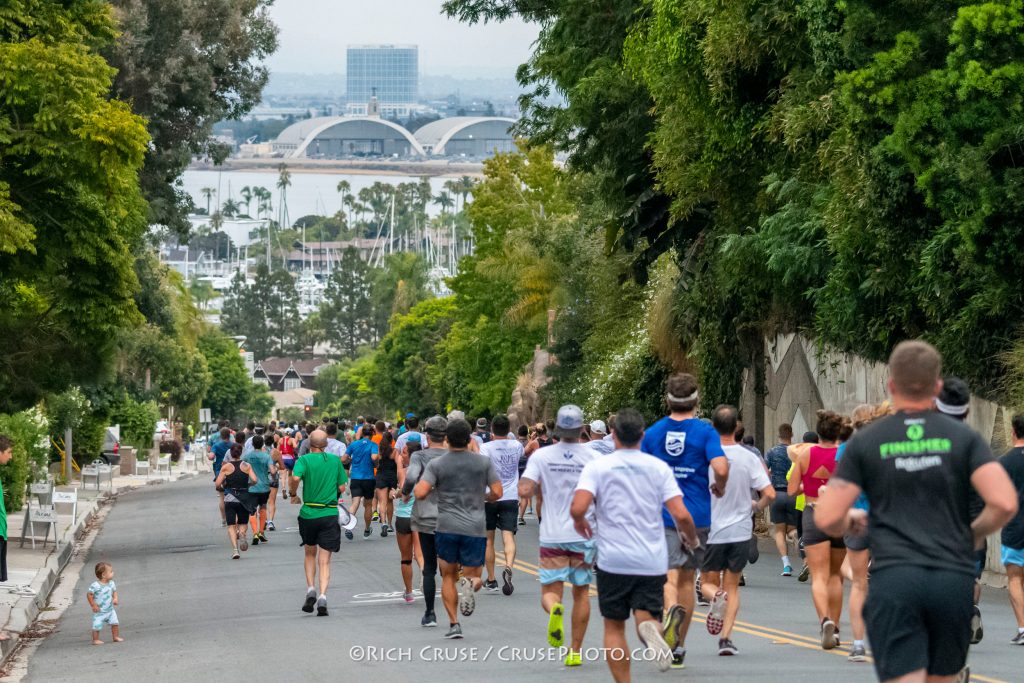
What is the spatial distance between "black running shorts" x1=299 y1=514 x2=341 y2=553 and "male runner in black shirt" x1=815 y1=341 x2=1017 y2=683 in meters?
9.32

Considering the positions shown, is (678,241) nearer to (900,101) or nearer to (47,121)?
(900,101)

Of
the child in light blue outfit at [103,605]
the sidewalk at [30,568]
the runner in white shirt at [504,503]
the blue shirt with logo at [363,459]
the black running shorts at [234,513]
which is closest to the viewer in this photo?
the child in light blue outfit at [103,605]

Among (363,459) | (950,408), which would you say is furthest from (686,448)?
(363,459)

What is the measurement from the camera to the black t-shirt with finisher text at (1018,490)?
12586 mm

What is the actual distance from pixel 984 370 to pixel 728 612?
29.4 ft

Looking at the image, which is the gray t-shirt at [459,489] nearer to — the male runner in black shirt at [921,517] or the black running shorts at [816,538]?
the black running shorts at [816,538]

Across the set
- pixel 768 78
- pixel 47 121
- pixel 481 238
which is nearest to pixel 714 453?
pixel 47 121

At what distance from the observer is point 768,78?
25.5 m

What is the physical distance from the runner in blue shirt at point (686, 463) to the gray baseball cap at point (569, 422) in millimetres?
601

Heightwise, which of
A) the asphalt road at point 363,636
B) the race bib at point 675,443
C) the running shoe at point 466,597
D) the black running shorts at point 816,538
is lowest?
the asphalt road at point 363,636

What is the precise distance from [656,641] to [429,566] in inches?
205

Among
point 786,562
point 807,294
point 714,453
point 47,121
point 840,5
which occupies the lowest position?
point 786,562

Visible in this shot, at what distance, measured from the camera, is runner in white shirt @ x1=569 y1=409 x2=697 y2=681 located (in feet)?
33.3

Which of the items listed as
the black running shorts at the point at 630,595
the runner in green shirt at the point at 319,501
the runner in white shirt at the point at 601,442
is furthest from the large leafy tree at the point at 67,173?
the black running shorts at the point at 630,595
